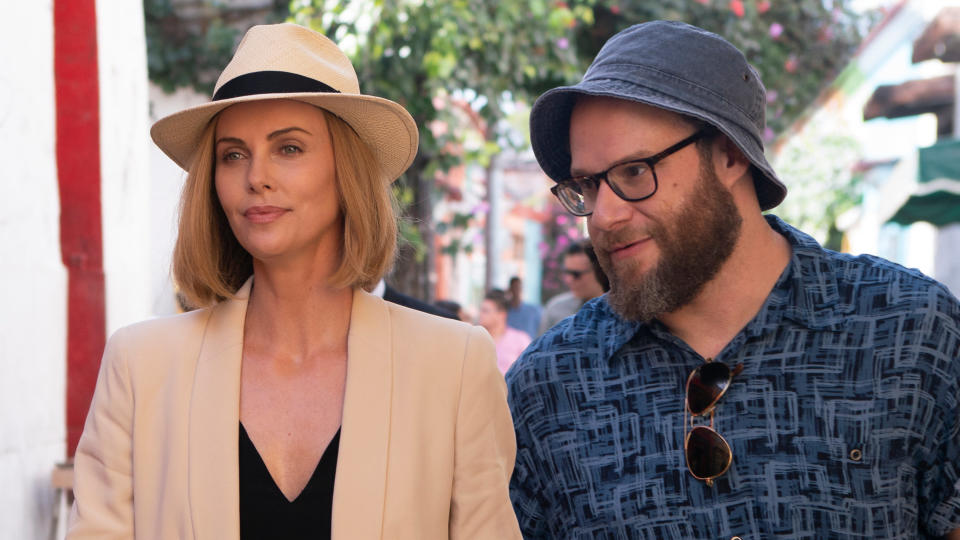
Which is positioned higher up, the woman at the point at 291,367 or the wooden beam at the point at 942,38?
the wooden beam at the point at 942,38

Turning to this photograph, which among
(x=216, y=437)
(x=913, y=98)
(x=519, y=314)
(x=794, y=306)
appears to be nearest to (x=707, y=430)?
(x=794, y=306)

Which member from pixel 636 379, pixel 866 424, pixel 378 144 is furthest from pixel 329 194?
pixel 866 424

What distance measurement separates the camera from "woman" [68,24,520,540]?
87.3 inches

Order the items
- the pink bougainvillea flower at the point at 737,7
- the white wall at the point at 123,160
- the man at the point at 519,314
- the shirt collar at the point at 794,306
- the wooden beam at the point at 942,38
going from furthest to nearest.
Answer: the man at the point at 519,314 → the pink bougainvillea flower at the point at 737,7 → the wooden beam at the point at 942,38 → the white wall at the point at 123,160 → the shirt collar at the point at 794,306

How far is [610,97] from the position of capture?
2.42 meters

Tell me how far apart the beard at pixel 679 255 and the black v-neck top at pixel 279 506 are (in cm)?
74

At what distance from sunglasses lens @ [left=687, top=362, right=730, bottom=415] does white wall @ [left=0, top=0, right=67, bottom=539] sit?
236 cm

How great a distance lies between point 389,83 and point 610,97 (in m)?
5.55

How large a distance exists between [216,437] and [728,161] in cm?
128

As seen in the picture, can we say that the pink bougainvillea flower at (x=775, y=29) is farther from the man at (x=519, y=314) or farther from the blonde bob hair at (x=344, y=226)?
the blonde bob hair at (x=344, y=226)

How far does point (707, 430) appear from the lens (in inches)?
88.0

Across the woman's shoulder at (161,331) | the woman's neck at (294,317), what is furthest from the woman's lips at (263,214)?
the woman's shoulder at (161,331)

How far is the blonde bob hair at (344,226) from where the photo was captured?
2.44 metres

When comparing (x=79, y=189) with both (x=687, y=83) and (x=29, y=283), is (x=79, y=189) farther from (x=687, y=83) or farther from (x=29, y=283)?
(x=687, y=83)
